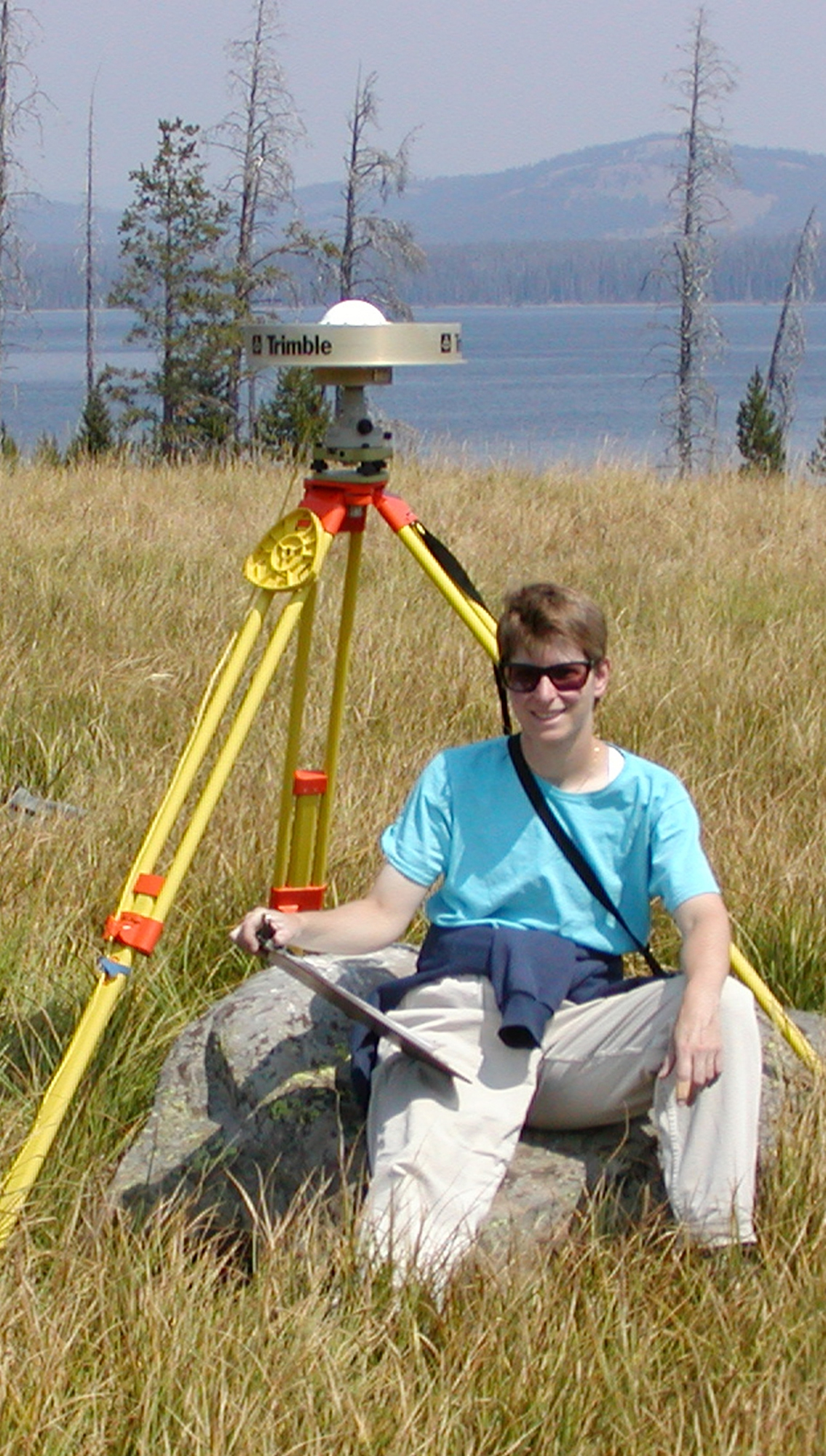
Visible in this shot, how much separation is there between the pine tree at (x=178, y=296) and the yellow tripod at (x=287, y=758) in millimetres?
35131

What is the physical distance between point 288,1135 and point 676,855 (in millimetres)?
841

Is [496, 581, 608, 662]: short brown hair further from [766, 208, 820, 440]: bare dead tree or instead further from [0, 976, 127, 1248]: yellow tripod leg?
[766, 208, 820, 440]: bare dead tree

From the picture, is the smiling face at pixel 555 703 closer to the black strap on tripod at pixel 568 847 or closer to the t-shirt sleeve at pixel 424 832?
the black strap on tripod at pixel 568 847

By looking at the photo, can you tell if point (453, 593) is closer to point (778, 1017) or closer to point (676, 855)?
point (676, 855)

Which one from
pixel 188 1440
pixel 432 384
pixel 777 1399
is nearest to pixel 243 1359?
pixel 188 1440

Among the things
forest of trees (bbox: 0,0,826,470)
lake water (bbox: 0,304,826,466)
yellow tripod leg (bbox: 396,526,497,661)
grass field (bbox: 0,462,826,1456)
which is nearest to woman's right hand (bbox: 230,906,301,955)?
grass field (bbox: 0,462,826,1456)

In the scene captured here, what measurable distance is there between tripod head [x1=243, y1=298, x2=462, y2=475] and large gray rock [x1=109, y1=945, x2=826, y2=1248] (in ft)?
3.22

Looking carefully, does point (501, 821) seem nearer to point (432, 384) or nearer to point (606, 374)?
point (432, 384)

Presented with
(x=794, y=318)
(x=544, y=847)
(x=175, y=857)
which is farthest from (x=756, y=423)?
(x=175, y=857)

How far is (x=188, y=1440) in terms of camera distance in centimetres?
196

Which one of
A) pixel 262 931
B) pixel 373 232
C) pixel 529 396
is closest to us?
pixel 262 931

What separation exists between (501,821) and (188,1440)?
1.13 m

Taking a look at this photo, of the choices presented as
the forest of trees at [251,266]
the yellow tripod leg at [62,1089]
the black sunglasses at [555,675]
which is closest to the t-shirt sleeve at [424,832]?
the black sunglasses at [555,675]

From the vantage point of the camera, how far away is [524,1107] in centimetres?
257
